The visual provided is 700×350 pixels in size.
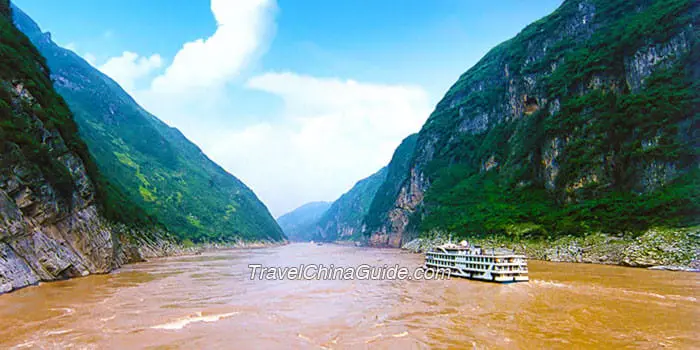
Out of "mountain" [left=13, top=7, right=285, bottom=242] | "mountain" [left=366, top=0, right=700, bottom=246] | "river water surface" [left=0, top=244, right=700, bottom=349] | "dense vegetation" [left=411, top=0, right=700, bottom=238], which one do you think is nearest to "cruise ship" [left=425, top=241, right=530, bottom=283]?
"river water surface" [left=0, top=244, right=700, bottom=349]

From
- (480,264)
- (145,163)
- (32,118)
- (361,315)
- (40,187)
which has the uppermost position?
(145,163)

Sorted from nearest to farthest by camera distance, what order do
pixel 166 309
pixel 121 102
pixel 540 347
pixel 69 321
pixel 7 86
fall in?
1. pixel 540 347
2. pixel 69 321
3. pixel 166 309
4. pixel 7 86
5. pixel 121 102

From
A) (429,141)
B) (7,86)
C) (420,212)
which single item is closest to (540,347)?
(7,86)

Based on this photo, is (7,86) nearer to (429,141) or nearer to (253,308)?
(253,308)

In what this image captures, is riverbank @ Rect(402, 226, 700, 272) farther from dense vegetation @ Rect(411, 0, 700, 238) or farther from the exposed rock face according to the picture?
the exposed rock face

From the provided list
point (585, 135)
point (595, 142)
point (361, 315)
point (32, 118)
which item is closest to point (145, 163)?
point (32, 118)

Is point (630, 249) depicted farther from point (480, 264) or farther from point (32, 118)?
point (32, 118)

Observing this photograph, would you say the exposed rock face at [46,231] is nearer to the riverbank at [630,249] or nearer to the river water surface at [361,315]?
the river water surface at [361,315]

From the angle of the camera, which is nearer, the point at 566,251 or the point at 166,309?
the point at 166,309
